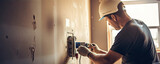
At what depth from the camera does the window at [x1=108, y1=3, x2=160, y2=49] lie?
348 centimetres

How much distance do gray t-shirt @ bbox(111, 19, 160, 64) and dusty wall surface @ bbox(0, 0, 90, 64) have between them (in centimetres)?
47

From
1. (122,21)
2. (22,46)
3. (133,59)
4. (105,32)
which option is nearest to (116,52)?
(133,59)

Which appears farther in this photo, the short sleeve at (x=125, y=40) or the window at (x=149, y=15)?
the window at (x=149, y=15)

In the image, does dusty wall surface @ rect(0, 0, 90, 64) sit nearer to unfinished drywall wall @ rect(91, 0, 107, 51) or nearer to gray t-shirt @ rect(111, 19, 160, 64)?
gray t-shirt @ rect(111, 19, 160, 64)

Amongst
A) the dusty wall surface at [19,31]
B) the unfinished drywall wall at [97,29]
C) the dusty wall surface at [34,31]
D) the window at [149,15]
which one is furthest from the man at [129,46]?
the window at [149,15]

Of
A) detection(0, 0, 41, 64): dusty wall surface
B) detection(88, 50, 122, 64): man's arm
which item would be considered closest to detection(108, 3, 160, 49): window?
detection(88, 50, 122, 64): man's arm

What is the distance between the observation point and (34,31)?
1.01 metres

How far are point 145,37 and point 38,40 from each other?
83 centimetres

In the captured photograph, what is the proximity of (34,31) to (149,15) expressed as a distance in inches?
120

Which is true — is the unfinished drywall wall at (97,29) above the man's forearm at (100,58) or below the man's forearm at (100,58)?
above

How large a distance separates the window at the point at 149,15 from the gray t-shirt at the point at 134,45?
213 cm

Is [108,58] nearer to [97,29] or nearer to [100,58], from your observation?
[100,58]

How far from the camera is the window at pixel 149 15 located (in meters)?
3.48

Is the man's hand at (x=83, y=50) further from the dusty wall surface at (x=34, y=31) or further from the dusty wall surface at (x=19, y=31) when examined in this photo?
the dusty wall surface at (x=19, y=31)
